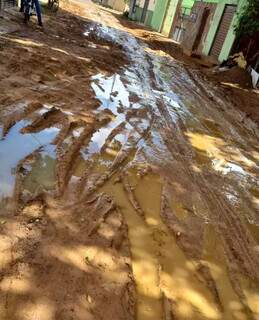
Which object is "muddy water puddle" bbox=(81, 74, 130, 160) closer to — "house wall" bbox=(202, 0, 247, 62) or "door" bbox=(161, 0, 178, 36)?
"house wall" bbox=(202, 0, 247, 62)

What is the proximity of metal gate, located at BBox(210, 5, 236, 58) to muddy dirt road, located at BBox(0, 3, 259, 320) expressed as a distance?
10972 millimetres

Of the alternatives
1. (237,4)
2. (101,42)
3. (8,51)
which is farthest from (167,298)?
(237,4)

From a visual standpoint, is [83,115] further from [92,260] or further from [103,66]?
[103,66]

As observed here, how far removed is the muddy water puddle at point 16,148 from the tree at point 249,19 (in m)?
12.4

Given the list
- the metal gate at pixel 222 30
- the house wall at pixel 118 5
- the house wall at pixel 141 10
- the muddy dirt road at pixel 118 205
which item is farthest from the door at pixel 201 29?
the house wall at pixel 118 5

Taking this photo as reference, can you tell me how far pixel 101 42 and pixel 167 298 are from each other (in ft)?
45.1

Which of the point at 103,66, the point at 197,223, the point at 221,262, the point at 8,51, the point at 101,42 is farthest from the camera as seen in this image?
the point at 101,42

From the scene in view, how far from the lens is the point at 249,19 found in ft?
51.6

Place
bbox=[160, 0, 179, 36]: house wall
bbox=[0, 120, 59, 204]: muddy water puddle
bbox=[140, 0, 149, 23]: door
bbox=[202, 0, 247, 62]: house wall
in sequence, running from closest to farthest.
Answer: bbox=[0, 120, 59, 204]: muddy water puddle → bbox=[202, 0, 247, 62]: house wall → bbox=[160, 0, 179, 36]: house wall → bbox=[140, 0, 149, 23]: door

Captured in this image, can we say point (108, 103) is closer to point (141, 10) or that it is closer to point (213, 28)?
point (213, 28)

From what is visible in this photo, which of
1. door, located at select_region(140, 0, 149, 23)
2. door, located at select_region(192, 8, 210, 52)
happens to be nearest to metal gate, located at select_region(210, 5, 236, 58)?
door, located at select_region(192, 8, 210, 52)

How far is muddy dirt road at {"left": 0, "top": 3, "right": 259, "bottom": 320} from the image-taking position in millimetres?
3164

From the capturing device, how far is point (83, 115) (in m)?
6.70

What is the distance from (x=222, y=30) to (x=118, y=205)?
663 inches
